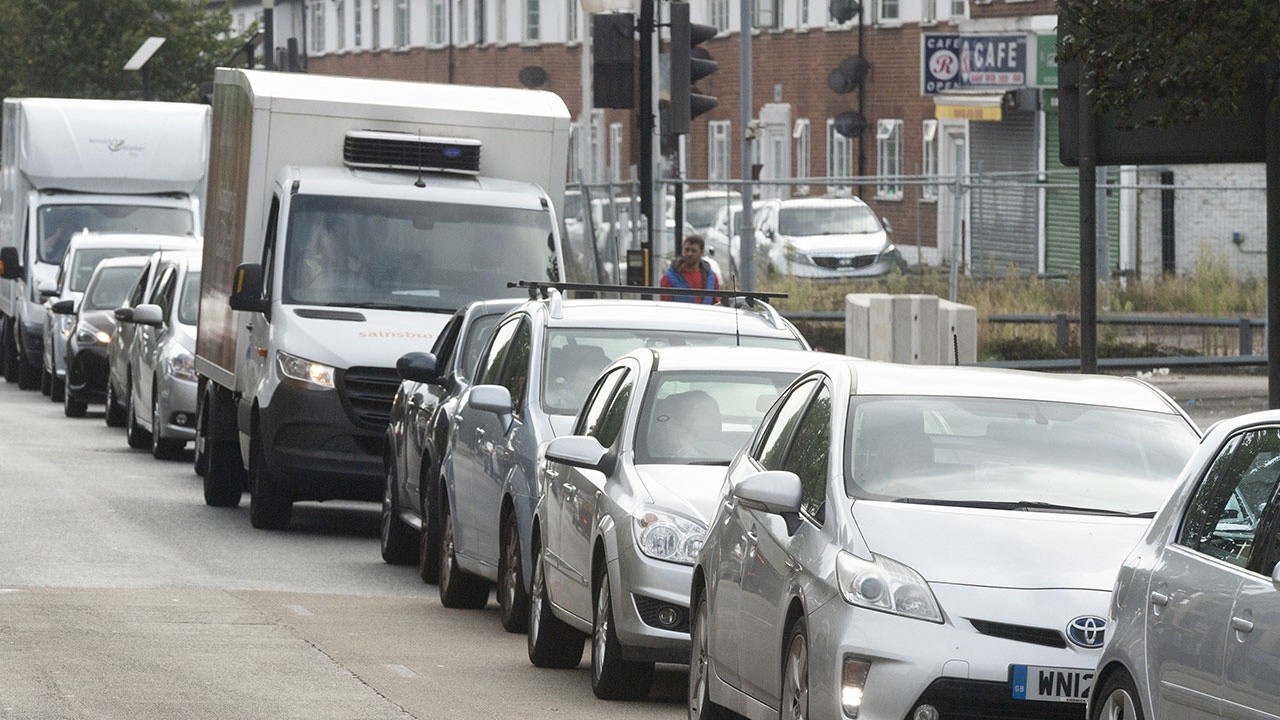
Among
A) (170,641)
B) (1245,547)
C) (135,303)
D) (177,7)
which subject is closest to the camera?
(1245,547)

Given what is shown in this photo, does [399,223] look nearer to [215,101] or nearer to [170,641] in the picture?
[215,101]

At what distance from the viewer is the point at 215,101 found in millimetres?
20406

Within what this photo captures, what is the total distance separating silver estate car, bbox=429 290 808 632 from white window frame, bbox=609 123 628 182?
56.0m

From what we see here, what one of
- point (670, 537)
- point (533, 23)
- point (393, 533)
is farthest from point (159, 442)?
point (533, 23)

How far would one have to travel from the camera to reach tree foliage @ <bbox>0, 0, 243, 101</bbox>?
6531 cm

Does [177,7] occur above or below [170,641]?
above

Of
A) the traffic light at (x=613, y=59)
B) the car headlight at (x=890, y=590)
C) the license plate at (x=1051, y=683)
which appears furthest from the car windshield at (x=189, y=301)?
the license plate at (x=1051, y=683)

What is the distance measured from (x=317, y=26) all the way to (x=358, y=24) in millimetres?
4775

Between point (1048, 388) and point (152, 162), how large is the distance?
25.0m

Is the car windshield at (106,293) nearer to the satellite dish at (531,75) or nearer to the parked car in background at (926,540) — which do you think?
the parked car in background at (926,540)

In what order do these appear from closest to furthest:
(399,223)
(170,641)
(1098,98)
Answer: (170,641) → (1098,98) → (399,223)

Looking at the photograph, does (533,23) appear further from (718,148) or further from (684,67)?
(684,67)

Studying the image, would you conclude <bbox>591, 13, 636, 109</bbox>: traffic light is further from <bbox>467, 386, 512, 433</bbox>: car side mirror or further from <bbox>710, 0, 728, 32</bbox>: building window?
<bbox>710, 0, 728, 32</bbox>: building window

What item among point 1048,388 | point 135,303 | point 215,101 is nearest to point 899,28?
point 135,303
